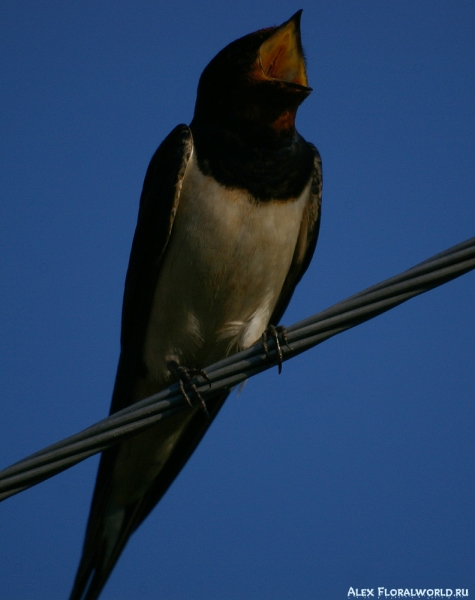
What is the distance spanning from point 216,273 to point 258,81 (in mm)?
1065

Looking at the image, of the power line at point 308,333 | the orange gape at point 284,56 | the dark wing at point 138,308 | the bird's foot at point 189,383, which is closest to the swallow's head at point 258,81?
the orange gape at point 284,56

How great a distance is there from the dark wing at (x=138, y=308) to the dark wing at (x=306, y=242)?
0.60 metres

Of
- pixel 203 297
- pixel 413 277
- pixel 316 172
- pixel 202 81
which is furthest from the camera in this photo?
pixel 202 81

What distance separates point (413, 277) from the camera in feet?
7.50

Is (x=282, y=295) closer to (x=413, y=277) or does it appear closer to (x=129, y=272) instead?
(x=129, y=272)

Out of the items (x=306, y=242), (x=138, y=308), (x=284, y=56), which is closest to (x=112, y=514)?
(x=138, y=308)

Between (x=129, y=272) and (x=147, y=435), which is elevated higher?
(x=129, y=272)

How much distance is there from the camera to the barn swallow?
3.94 m

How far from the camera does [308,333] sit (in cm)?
246

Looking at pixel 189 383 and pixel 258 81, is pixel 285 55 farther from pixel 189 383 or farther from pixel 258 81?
pixel 189 383

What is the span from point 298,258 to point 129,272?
893 mm

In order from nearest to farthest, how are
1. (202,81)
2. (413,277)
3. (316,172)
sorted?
1. (413,277)
2. (316,172)
3. (202,81)

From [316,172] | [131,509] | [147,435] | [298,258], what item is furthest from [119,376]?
[316,172]

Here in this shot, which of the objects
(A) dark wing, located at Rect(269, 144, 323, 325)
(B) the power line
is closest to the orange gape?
(A) dark wing, located at Rect(269, 144, 323, 325)
